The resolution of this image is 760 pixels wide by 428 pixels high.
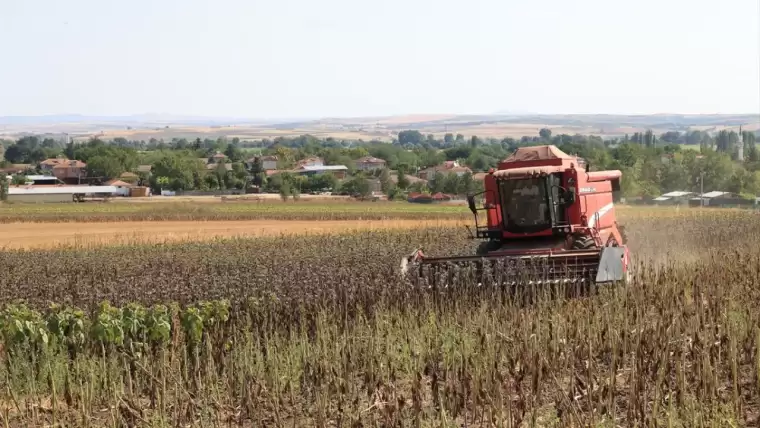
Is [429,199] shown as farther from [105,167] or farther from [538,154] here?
[105,167]

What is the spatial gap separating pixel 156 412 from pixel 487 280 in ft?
21.4

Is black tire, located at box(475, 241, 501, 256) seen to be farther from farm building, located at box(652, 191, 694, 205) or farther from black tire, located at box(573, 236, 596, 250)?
farm building, located at box(652, 191, 694, 205)

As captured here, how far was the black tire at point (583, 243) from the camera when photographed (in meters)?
15.9

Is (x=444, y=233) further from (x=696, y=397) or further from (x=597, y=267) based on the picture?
(x=696, y=397)

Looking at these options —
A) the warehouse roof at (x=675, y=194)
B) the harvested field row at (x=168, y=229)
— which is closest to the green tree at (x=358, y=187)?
the warehouse roof at (x=675, y=194)

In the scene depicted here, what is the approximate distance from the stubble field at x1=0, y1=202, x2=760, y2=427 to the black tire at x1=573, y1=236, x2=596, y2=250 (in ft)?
4.68

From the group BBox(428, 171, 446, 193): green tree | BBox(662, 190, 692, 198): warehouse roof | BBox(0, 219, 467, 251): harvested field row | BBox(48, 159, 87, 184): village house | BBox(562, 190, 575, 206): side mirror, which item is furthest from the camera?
BBox(48, 159, 87, 184): village house

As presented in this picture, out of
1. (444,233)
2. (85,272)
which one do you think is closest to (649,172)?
(444,233)

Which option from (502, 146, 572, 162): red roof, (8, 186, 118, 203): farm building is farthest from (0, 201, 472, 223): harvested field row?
(502, 146, 572, 162): red roof

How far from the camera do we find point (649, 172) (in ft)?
220

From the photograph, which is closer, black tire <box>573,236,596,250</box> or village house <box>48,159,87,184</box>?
black tire <box>573,236,596,250</box>

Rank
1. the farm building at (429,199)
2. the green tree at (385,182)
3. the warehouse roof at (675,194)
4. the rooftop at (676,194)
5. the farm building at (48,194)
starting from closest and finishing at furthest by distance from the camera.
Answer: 1. the warehouse roof at (675,194)
2. the rooftop at (676,194)
3. the farm building at (429,199)
4. the farm building at (48,194)
5. the green tree at (385,182)

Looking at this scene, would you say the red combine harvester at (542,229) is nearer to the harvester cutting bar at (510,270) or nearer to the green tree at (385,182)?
the harvester cutting bar at (510,270)

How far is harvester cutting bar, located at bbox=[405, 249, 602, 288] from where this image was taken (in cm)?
1356
